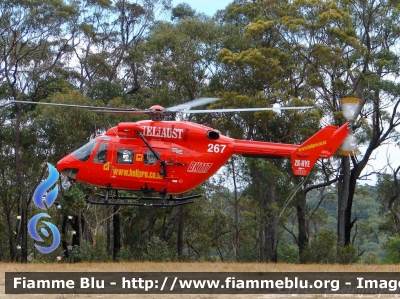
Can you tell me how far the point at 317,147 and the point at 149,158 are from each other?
13.1ft

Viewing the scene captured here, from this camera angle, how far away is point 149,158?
15.3 metres

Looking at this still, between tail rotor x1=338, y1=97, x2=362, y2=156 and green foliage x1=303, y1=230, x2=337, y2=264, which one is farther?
green foliage x1=303, y1=230, x2=337, y2=264

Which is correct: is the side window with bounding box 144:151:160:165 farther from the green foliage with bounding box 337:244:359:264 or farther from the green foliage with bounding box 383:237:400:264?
the green foliage with bounding box 383:237:400:264

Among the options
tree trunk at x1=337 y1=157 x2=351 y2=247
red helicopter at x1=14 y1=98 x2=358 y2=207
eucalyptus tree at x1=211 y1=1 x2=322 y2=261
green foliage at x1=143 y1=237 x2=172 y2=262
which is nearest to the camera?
red helicopter at x1=14 y1=98 x2=358 y2=207

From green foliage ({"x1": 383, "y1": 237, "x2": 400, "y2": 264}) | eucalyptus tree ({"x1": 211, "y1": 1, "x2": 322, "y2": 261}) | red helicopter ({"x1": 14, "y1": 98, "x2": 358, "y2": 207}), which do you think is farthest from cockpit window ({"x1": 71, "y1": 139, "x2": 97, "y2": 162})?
green foliage ({"x1": 383, "y1": 237, "x2": 400, "y2": 264})

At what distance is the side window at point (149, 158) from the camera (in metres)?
15.3

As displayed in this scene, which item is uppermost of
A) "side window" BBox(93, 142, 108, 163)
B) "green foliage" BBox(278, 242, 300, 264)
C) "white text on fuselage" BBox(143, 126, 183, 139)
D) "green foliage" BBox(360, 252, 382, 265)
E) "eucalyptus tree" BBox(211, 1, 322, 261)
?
"eucalyptus tree" BBox(211, 1, 322, 261)

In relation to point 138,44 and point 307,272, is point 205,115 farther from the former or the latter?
point 307,272

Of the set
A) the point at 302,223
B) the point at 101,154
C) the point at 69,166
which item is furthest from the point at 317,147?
the point at 302,223

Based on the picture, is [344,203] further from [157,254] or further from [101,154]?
[101,154]

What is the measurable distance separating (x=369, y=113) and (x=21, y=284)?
19.2 meters

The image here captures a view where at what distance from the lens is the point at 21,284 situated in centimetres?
1398

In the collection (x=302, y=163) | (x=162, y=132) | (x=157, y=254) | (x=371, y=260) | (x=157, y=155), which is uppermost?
(x=162, y=132)

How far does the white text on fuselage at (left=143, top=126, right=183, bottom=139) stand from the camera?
50.6 ft
